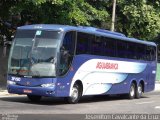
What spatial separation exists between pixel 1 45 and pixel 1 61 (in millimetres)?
2375

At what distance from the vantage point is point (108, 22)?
120 feet

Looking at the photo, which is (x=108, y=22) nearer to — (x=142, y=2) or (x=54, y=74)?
(x=142, y=2)

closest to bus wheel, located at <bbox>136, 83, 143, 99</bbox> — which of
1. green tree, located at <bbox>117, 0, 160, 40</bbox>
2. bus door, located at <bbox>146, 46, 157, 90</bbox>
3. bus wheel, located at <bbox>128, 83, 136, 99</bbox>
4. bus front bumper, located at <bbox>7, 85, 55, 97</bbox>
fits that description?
bus wheel, located at <bbox>128, 83, 136, 99</bbox>

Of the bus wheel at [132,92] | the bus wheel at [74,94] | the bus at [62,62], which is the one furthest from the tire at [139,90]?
the bus wheel at [74,94]

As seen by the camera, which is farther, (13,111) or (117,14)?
(117,14)

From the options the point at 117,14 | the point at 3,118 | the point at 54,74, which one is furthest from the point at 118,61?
the point at 117,14

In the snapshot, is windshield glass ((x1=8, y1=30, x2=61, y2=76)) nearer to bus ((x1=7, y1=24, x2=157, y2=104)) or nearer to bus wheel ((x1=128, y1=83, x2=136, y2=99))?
bus ((x1=7, y1=24, x2=157, y2=104))

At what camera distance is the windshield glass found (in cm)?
1880

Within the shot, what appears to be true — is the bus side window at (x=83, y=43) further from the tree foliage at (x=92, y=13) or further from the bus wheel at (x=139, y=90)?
the bus wheel at (x=139, y=90)

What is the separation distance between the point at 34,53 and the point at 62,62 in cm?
115

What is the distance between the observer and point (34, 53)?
19.0 metres

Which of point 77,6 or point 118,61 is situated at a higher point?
point 77,6

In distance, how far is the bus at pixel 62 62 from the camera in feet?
61.7

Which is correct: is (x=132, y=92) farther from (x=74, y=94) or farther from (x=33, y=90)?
(x=33, y=90)
